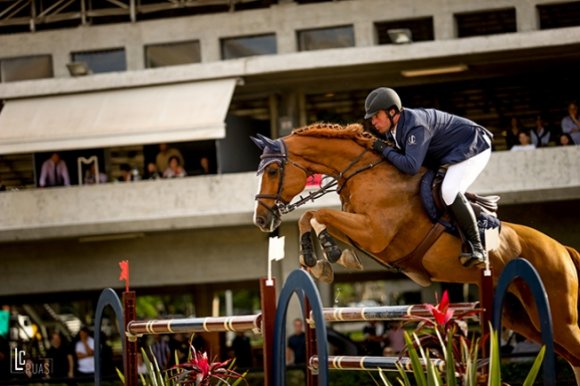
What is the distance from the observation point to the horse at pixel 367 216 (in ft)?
35.5

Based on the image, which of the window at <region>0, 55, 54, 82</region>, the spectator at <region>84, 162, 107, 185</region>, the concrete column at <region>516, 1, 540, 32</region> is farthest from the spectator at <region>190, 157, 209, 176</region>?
the concrete column at <region>516, 1, 540, 32</region>

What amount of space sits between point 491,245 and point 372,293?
4259cm

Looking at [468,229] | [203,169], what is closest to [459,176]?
[468,229]

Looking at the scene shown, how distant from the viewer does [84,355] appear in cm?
2231

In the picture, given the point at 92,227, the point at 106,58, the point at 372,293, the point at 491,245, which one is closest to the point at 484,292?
the point at 491,245

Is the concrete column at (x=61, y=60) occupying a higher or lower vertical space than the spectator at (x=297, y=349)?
higher

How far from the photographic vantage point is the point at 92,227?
87.9 feet

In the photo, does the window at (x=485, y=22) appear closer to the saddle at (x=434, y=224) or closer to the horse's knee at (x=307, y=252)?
the saddle at (x=434, y=224)

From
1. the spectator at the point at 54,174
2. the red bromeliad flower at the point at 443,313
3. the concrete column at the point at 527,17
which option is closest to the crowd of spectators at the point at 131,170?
the spectator at the point at 54,174

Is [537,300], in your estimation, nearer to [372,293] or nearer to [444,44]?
[444,44]

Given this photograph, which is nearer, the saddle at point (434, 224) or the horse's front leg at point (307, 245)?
the horse's front leg at point (307, 245)

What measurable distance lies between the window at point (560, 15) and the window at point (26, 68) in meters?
11.1

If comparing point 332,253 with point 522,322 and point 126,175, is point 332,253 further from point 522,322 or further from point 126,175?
point 126,175

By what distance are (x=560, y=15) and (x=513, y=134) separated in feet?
11.2
